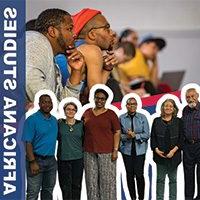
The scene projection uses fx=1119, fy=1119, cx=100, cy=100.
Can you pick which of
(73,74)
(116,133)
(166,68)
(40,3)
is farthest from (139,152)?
(166,68)

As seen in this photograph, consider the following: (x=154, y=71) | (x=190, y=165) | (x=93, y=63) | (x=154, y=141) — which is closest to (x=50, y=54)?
(x=93, y=63)

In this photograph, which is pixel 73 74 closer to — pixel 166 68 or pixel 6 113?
pixel 6 113

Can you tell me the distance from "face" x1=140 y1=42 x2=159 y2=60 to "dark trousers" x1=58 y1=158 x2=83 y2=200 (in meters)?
1.38

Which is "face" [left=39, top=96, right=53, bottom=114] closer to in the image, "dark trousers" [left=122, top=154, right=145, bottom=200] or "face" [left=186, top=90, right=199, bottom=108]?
"dark trousers" [left=122, top=154, right=145, bottom=200]

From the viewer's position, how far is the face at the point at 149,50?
7.12m

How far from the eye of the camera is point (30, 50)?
19.3ft

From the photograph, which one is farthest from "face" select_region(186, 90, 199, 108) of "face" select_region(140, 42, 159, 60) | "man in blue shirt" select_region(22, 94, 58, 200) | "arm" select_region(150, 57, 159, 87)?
"face" select_region(140, 42, 159, 60)

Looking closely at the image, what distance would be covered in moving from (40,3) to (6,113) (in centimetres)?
61

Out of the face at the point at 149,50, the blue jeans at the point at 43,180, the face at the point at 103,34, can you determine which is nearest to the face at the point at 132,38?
the face at the point at 149,50

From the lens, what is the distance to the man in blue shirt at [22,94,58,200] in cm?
590

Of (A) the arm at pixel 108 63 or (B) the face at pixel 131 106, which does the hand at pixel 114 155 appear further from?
(A) the arm at pixel 108 63

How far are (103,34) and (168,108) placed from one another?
53 cm

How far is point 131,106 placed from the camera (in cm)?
595

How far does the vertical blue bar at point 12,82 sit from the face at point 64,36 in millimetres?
215
